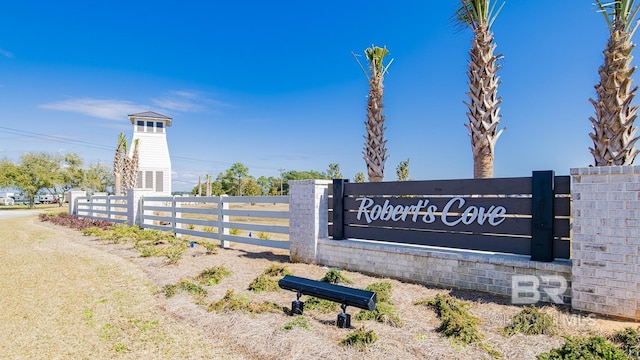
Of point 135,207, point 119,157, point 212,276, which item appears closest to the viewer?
point 212,276

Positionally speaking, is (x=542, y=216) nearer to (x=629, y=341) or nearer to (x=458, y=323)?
(x=629, y=341)

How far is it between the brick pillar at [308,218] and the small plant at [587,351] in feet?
15.4

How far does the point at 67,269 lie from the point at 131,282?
2.01 metres

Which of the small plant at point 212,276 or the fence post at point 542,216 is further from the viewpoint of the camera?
the small plant at point 212,276

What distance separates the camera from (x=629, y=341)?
3160 mm

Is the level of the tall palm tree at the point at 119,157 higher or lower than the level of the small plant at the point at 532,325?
higher

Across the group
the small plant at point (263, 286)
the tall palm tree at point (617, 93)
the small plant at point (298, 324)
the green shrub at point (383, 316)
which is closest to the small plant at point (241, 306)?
the small plant at point (298, 324)

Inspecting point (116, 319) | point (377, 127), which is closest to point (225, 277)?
point (116, 319)

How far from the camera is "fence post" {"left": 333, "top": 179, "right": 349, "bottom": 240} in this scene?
6945mm

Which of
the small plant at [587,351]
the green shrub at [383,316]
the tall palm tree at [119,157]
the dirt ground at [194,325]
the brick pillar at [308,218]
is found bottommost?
the dirt ground at [194,325]

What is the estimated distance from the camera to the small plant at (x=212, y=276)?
19.1ft

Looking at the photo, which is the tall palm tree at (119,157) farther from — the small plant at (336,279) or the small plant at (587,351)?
the small plant at (587,351)

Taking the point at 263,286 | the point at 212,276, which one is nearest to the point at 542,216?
the point at 263,286

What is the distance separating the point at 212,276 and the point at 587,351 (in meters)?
5.13
